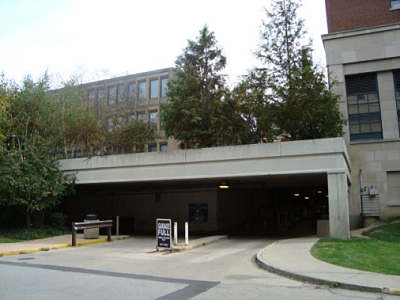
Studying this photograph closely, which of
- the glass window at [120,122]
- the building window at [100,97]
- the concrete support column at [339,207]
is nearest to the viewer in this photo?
the concrete support column at [339,207]

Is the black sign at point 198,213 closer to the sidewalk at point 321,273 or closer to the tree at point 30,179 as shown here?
the tree at point 30,179

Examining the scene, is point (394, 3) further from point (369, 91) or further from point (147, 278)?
point (147, 278)

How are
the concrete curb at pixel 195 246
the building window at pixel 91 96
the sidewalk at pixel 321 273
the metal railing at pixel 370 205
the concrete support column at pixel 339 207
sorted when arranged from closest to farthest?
the sidewalk at pixel 321 273 < the concrete curb at pixel 195 246 < the concrete support column at pixel 339 207 < the metal railing at pixel 370 205 < the building window at pixel 91 96

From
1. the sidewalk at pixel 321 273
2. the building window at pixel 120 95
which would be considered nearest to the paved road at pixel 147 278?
the sidewalk at pixel 321 273

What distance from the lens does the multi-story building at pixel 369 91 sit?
22.9 metres

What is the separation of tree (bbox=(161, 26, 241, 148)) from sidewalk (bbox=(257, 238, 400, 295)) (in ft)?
40.2

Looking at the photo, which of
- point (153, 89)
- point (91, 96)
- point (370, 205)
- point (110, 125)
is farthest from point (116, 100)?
point (370, 205)

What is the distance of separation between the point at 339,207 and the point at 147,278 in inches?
380

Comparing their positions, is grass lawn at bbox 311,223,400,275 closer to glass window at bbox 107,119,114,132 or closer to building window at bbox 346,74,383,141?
building window at bbox 346,74,383,141

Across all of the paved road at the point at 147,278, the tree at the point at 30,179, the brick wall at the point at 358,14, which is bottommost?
the paved road at the point at 147,278

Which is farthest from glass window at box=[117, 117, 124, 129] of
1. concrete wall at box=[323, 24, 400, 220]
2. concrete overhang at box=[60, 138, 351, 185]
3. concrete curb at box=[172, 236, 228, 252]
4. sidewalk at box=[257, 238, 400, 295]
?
sidewalk at box=[257, 238, 400, 295]

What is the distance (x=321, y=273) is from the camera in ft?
27.2

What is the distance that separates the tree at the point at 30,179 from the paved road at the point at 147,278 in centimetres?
648

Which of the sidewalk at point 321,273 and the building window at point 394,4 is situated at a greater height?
the building window at point 394,4
